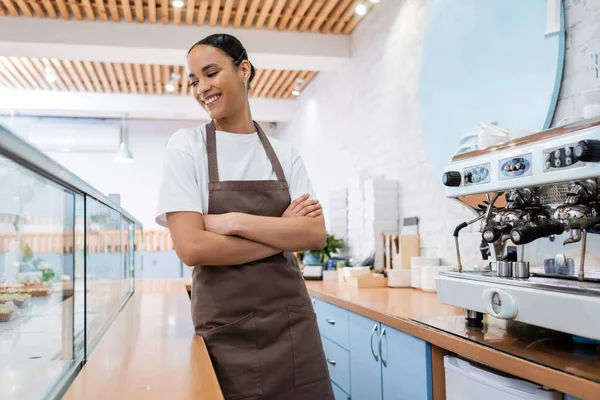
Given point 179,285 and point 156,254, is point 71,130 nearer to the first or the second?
point 156,254

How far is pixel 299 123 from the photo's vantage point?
25.8ft

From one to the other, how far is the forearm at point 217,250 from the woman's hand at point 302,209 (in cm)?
15

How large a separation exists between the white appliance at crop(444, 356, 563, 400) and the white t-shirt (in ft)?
2.33

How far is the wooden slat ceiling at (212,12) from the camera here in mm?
4789

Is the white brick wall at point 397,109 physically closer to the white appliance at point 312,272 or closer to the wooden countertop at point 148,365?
the white appliance at point 312,272

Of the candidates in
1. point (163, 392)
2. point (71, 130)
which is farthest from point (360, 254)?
point (71, 130)

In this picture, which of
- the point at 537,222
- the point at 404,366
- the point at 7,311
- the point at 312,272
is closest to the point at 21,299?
the point at 7,311

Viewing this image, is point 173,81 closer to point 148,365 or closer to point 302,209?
point 302,209

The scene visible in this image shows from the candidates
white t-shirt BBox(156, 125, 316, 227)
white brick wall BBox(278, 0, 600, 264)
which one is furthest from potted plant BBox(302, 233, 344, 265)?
white t-shirt BBox(156, 125, 316, 227)

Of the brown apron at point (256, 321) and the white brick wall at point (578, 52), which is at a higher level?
the white brick wall at point (578, 52)

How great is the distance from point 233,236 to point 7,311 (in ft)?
2.02

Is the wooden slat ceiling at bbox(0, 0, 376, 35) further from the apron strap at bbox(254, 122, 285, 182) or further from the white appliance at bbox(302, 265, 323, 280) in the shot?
the apron strap at bbox(254, 122, 285, 182)

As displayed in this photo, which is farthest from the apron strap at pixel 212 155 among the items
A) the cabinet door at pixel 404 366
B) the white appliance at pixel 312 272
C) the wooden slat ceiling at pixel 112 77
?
the wooden slat ceiling at pixel 112 77

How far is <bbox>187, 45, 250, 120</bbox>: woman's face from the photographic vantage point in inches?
59.1
